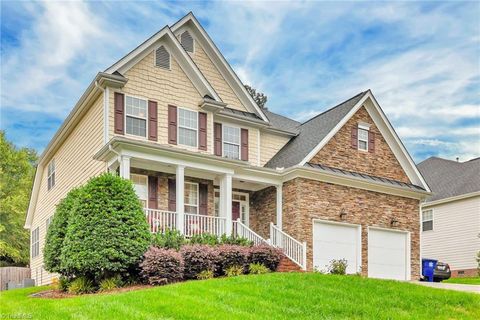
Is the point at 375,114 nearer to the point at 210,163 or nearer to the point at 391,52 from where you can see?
the point at 391,52

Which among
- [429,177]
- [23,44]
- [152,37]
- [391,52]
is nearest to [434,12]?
[391,52]

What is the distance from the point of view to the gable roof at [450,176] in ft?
93.6

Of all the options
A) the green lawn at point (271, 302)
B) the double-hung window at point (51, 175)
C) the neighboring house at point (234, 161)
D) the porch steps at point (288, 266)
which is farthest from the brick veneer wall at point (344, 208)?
the double-hung window at point (51, 175)

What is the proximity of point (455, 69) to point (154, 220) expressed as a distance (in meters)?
10.6

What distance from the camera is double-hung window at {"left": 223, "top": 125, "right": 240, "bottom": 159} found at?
20.2 meters

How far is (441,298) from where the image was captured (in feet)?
38.9

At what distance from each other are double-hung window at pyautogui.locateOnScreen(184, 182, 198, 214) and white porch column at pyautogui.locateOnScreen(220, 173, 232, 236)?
127 cm

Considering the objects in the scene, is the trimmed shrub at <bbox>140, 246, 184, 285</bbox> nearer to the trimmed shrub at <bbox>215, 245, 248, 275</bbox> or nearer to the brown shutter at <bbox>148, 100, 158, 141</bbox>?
the trimmed shrub at <bbox>215, 245, 248, 275</bbox>

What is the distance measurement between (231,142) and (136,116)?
4.10 m

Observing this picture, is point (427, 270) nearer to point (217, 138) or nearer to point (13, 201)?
point (217, 138)

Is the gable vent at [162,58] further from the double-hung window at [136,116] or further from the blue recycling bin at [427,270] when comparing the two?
the blue recycling bin at [427,270]

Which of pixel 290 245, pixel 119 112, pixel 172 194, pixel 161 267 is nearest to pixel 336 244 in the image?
pixel 290 245

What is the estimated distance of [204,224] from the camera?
17.5m

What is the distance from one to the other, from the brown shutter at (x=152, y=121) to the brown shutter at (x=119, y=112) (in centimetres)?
88
